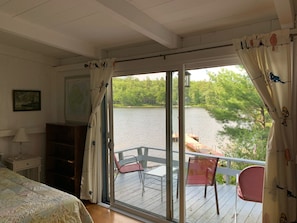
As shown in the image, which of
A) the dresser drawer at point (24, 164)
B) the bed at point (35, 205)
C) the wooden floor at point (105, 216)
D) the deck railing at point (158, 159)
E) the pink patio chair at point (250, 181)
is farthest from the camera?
the dresser drawer at point (24, 164)

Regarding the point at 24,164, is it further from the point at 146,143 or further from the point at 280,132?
the point at 280,132

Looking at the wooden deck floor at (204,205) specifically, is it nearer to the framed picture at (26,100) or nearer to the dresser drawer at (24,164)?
the dresser drawer at (24,164)

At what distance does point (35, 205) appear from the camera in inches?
83.2

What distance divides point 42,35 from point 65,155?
6.57ft

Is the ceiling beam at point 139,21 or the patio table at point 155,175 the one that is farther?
the patio table at point 155,175

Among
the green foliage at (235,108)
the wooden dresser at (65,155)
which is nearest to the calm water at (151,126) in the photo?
the green foliage at (235,108)

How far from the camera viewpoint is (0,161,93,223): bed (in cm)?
198

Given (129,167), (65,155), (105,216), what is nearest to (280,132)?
(129,167)

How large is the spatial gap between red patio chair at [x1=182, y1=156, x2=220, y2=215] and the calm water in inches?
9.4

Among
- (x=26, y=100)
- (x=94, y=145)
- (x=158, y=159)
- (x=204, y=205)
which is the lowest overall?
(x=204, y=205)

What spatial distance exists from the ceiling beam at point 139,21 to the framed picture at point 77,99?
1669 mm

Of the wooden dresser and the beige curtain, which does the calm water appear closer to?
the beige curtain

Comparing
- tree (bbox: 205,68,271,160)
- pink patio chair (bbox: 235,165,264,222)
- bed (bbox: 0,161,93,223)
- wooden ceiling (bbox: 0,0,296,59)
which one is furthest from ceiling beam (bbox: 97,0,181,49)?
bed (bbox: 0,161,93,223)

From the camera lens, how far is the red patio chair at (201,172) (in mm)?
2934
